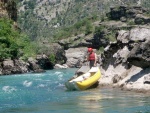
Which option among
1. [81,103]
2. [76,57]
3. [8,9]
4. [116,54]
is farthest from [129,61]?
[76,57]

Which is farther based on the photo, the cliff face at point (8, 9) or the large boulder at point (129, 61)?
the cliff face at point (8, 9)

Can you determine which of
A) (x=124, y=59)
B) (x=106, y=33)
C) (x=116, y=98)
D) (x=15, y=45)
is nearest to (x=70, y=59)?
(x=106, y=33)

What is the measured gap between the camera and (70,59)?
106812mm

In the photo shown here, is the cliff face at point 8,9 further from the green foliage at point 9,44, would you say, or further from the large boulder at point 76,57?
the large boulder at point 76,57

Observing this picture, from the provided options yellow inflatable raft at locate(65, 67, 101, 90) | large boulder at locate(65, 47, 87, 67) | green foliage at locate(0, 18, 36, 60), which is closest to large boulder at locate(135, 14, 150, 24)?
large boulder at locate(65, 47, 87, 67)

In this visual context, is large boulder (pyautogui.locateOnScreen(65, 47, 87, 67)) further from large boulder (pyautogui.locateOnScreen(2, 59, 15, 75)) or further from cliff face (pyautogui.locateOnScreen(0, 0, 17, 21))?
large boulder (pyautogui.locateOnScreen(2, 59, 15, 75))

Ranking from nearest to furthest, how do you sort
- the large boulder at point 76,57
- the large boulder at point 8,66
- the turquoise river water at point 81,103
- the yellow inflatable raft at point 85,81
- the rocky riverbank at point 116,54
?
the turquoise river water at point 81,103, the rocky riverbank at point 116,54, the yellow inflatable raft at point 85,81, the large boulder at point 8,66, the large boulder at point 76,57

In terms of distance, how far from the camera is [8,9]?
294 ft

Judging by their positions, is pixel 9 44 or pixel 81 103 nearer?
pixel 81 103

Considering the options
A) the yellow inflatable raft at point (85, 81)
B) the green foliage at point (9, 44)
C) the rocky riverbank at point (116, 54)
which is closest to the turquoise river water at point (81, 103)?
the rocky riverbank at point (116, 54)

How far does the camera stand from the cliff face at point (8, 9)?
281 ft

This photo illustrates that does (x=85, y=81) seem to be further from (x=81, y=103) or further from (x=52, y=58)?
(x=52, y=58)

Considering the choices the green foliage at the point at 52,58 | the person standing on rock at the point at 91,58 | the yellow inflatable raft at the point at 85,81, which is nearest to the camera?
the yellow inflatable raft at the point at 85,81

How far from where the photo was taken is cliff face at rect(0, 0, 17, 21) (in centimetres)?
8569
